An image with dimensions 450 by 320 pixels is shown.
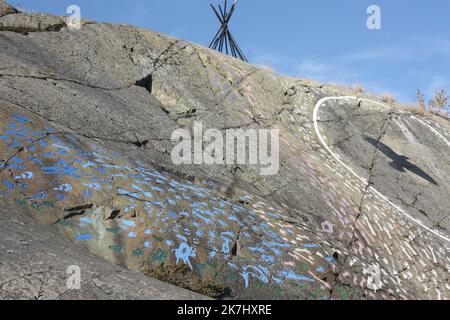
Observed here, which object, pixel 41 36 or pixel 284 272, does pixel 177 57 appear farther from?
pixel 284 272

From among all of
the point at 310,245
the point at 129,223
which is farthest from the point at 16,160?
the point at 310,245

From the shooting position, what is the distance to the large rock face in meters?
5.64

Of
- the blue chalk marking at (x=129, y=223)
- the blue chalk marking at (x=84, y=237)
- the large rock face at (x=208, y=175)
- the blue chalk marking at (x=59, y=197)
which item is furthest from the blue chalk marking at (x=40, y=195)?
the blue chalk marking at (x=129, y=223)

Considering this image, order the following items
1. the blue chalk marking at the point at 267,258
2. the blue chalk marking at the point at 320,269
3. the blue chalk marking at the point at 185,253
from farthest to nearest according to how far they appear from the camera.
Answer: the blue chalk marking at the point at 320,269 < the blue chalk marking at the point at 267,258 < the blue chalk marking at the point at 185,253

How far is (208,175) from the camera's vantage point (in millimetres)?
8078

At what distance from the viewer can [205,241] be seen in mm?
6031

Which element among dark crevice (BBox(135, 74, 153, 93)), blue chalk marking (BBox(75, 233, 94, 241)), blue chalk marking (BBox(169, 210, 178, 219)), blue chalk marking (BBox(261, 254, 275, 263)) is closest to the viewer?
blue chalk marking (BBox(75, 233, 94, 241))

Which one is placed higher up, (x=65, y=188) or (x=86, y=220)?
(x=65, y=188)

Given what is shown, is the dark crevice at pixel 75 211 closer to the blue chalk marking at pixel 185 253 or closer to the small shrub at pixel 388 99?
the blue chalk marking at pixel 185 253

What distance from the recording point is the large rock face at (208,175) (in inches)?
222

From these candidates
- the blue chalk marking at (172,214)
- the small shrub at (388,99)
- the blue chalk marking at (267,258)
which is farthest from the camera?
the small shrub at (388,99)

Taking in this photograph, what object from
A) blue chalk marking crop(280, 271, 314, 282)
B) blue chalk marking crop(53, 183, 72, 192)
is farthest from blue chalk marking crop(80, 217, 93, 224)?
blue chalk marking crop(280, 271, 314, 282)

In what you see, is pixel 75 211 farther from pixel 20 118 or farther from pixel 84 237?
pixel 20 118

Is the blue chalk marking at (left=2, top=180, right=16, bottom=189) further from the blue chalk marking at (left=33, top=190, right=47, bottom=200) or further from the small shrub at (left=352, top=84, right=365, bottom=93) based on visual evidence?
the small shrub at (left=352, top=84, right=365, bottom=93)
